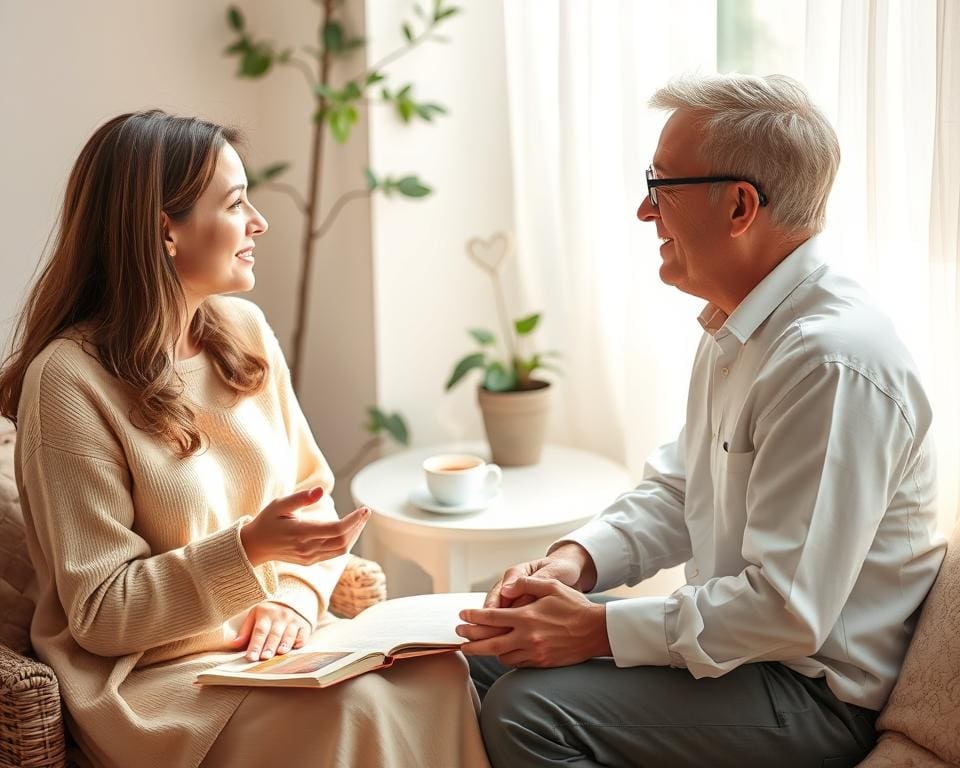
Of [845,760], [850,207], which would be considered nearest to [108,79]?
[850,207]

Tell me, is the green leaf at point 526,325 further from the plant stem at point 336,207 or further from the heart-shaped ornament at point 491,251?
the plant stem at point 336,207

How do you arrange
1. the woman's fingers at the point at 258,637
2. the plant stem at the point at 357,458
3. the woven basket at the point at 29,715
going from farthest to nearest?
the plant stem at the point at 357,458, the woman's fingers at the point at 258,637, the woven basket at the point at 29,715

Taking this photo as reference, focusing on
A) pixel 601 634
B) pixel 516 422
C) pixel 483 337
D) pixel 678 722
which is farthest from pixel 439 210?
pixel 678 722

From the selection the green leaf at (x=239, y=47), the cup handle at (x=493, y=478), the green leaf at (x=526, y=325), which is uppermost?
the green leaf at (x=239, y=47)

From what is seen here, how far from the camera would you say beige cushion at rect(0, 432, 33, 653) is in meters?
1.67

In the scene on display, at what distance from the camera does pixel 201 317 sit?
72.0 inches

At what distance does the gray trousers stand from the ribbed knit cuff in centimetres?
38

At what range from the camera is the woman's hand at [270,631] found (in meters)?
1.65

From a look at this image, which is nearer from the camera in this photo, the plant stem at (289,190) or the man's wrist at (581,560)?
the man's wrist at (581,560)

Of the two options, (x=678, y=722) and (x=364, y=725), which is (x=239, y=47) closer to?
(x=364, y=725)

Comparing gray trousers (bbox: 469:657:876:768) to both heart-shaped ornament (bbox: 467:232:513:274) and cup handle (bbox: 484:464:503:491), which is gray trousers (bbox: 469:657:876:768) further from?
heart-shaped ornament (bbox: 467:232:513:274)

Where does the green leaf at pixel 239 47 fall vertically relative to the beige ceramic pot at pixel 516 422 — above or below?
above

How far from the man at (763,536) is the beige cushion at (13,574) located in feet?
2.25

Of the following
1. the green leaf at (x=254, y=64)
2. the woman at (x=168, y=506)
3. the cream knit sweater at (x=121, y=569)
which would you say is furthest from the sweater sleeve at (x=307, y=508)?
the green leaf at (x=254, y=64)
